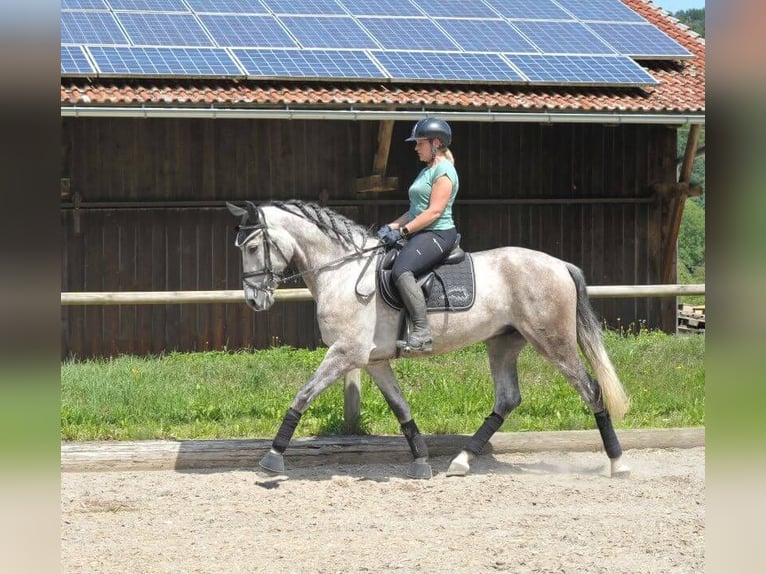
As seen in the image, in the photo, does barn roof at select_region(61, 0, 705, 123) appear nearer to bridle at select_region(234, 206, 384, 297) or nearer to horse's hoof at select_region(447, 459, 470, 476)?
bridle at select_region(234, 206, 384, 297)

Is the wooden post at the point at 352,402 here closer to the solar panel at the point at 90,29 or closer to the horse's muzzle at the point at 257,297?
the horse's muzzle at the point at 257,297

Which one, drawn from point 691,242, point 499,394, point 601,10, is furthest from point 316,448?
point 691,242

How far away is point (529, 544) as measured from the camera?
16.4 feet

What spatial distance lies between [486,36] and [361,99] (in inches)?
121

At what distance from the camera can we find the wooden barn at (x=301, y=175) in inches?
473

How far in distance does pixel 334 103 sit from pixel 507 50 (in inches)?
123

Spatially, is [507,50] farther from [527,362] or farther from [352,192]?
[527,362]

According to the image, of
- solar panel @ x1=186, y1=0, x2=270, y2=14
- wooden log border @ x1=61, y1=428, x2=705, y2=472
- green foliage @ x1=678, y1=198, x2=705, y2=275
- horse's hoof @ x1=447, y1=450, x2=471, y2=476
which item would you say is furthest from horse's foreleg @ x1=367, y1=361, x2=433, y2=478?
green foliage @ x1=678, y1=198, x2=705, y2=275

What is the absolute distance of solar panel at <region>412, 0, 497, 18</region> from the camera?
14773 mm

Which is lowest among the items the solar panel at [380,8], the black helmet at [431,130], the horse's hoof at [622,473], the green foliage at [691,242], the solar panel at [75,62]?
the green foliage at [691,242]

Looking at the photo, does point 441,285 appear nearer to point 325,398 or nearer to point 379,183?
point 325,398

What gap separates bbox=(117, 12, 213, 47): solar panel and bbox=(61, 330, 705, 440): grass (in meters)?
4.45

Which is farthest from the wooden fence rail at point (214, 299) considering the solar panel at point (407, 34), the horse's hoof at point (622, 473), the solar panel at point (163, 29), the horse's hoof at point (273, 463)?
the solar panel at point (407, 34)

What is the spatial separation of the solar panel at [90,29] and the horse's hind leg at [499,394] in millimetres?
7455
